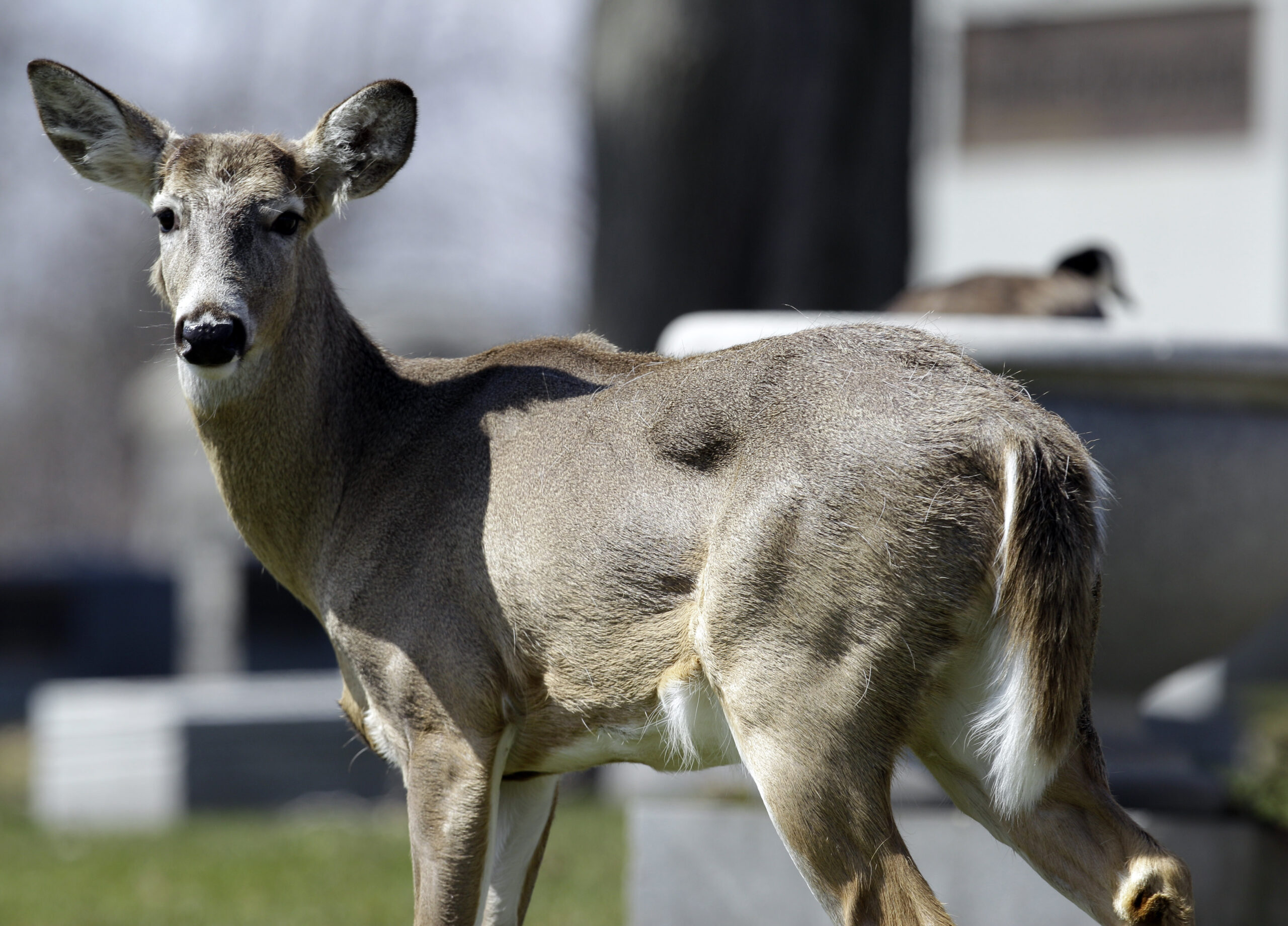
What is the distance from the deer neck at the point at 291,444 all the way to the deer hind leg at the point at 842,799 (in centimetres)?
139

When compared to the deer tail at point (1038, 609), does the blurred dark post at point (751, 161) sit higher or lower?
higher

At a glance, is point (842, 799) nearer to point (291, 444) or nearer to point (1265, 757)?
point (291, 444)

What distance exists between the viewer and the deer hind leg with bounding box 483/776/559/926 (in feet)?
13.0

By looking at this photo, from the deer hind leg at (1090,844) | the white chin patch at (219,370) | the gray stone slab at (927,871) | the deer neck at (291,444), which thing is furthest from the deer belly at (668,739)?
the gray stone slab at (927,871)

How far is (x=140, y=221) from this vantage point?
26.2m

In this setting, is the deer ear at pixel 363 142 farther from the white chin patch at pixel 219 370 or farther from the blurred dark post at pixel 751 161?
the blurred dark post at pixel 751 161

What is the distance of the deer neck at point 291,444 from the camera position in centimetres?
393

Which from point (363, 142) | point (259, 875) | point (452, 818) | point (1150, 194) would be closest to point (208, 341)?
point (363, 142)

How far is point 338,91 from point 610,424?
955 inches

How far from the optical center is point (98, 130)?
12.6 feet

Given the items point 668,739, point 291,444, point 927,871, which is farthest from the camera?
point 927,871

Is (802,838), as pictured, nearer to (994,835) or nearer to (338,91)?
(994,835)

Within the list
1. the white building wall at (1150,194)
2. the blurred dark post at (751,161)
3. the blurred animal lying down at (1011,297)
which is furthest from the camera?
the white building wall at (1150,194)

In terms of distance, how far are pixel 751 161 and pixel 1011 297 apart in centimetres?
321
